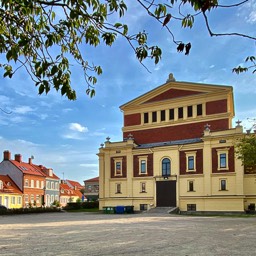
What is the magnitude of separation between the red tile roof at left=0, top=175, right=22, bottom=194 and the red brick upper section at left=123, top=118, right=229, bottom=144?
68.4 ft

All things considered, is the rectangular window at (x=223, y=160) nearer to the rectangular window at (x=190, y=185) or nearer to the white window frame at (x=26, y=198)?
the rectangular window at (x=190, y=185)

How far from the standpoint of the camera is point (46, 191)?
67.9 m

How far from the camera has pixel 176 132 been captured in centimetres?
4572

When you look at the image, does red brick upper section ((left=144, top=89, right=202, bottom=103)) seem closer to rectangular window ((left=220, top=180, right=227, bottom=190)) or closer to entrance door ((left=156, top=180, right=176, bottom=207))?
entrance door ((left=156, top=180, right=176, bottom=207))

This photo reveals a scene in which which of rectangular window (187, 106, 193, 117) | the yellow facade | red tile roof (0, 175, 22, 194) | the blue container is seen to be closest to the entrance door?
the yellow facade

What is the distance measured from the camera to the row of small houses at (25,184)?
57.2 m

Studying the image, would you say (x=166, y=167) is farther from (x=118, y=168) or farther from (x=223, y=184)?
(x=223, y=184)

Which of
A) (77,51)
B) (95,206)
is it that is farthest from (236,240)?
(95,206)

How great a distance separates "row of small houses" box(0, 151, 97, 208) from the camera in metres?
57.2

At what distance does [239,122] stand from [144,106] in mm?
12810

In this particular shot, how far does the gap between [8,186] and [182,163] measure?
28954 millimetres

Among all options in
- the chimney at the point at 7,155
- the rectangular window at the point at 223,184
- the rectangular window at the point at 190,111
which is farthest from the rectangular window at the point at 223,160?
the chimney at the point at 7,155

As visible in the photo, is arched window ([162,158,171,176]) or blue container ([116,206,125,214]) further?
arched window ([162,158,171,176])

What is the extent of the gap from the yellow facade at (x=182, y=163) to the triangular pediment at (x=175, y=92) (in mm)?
117
